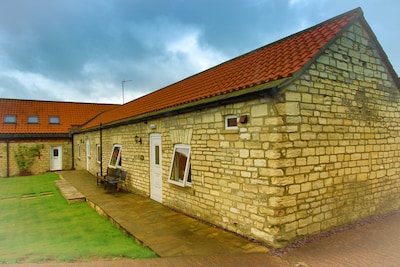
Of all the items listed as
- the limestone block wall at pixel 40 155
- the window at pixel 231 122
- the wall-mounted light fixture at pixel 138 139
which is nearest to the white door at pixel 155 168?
the wall-mounted light fixture at pixel 138 139

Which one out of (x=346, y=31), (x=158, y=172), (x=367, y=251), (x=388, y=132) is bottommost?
(x=367, y=251)

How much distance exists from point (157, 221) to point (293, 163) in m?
3.68

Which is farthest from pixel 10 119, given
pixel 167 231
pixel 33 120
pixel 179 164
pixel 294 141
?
pixel 294 141

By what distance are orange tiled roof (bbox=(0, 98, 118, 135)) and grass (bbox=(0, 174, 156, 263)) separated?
43.6 ft

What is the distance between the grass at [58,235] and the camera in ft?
15.5

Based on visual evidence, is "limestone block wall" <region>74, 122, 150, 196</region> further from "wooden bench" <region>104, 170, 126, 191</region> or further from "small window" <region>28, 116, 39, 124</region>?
"small window" <region>28, 116, 39, 124</region>

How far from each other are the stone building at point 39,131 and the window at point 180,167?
1718cm

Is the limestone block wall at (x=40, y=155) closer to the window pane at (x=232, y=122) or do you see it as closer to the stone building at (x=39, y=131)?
Result: the stone building at (x=39, y=131)

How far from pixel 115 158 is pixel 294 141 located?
962 centimetres

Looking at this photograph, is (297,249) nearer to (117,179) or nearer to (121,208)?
(121,208)

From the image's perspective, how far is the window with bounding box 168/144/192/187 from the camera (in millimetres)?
7055

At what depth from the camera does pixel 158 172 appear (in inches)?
346

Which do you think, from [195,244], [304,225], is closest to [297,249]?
[304,225]

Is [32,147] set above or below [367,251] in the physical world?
above
